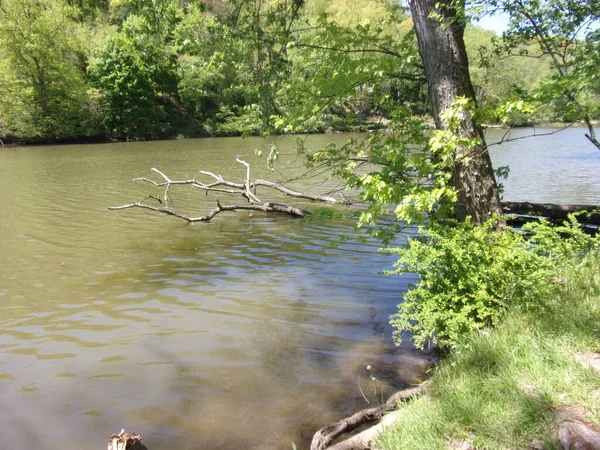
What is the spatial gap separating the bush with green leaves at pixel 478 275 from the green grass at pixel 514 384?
0.16 meters

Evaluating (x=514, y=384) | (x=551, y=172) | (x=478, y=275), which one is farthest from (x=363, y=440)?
(x=551, y=172)

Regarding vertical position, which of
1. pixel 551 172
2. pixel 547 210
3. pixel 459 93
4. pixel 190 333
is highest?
pixel 459 93

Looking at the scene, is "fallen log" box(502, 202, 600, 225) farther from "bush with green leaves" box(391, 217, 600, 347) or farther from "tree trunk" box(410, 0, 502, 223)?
"bush with green leaves" box(391, 217, 600, 347)

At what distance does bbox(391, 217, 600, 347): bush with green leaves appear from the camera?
3672 millimetres

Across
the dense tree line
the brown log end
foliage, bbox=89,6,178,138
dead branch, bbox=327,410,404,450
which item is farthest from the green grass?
foliage, bbox=89,6,178,138

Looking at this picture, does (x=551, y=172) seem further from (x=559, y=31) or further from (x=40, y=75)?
(x=40, y=75)

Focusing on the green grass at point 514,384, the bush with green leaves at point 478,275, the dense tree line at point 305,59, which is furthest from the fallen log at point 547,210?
the green grass at point 514,384

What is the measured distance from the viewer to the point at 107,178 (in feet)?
58.0

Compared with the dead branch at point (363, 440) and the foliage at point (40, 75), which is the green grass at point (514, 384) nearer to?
the dead branch at point (363, 440)

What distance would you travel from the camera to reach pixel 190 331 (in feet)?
16.7

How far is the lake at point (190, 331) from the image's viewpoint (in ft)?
11.8

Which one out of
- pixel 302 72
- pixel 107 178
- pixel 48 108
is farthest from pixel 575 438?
pixel 48 108

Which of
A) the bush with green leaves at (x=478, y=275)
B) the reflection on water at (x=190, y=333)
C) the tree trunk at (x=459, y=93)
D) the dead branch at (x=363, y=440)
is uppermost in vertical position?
the tree trunk at (x=459, y=93)

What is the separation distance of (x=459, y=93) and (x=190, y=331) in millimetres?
4072
